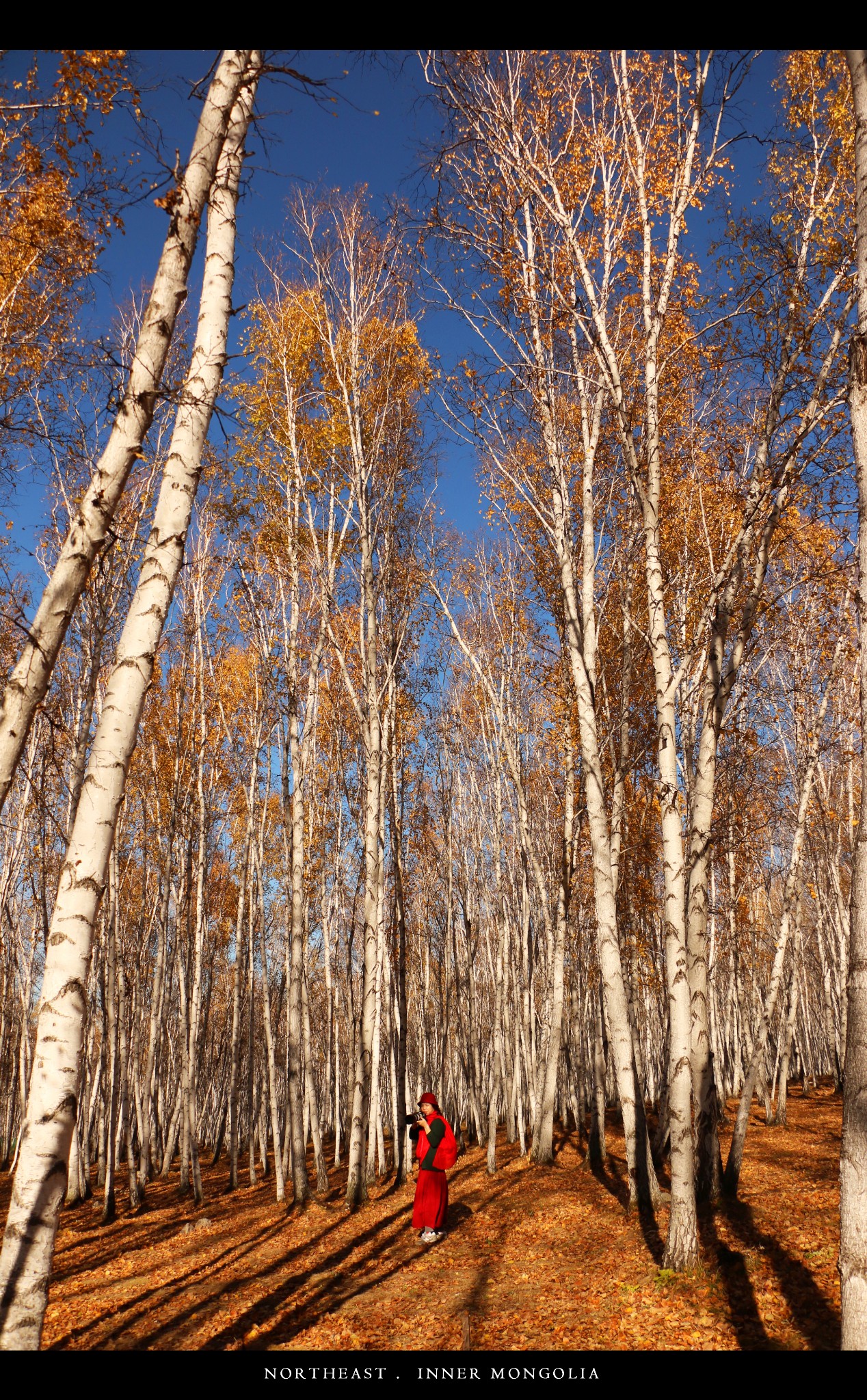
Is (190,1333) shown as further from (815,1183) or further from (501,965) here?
(501,965)

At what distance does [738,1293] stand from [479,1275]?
2476 millimetres

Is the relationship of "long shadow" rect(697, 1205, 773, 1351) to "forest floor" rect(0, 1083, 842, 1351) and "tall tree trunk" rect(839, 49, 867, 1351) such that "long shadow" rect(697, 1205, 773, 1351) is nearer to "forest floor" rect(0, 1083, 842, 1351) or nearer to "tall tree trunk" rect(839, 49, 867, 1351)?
"forest floor" rect(0, 1083, 842, 1351)

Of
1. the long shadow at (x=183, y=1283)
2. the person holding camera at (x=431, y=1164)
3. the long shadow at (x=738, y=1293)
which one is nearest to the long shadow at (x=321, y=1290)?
the person holding camera at (x=431, y=1164)

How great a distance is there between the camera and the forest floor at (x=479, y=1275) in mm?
5121

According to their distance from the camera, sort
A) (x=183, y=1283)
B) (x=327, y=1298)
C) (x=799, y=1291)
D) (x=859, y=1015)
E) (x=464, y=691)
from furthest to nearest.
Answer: (x=464, y=691) < (x=183, y=1283) < (x=327, y=1298) < (x=799, y=1291) < (x=859, y=1015)

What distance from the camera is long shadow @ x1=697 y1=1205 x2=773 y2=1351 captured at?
4.63 metres

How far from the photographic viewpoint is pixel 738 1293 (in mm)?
5301

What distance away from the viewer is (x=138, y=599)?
3.42 meters

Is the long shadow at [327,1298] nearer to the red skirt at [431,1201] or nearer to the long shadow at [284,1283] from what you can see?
the long shadow at [284,1283]

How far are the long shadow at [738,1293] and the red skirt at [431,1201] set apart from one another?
273 cm

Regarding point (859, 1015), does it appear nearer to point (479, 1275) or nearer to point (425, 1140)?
point (479, 1275)

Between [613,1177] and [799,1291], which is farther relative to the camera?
[613,1177]

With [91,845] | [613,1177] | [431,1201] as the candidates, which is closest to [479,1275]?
[431,1201]

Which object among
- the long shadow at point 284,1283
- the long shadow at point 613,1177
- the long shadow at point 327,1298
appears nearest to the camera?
the long shadow at point 327,1298
